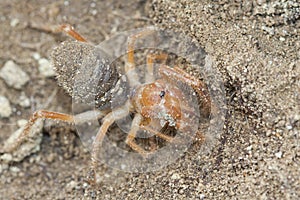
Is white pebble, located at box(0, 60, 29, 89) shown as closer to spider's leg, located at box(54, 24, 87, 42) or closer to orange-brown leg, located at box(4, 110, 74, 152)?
orange-brown leg, located at box(4, 110, 74, 152)

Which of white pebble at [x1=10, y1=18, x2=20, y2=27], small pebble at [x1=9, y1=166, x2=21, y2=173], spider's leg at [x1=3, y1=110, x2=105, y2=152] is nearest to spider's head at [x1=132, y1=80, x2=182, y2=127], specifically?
spider's leg at [x1=3, y1=110, x2=105, y2=152]

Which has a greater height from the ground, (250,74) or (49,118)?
(250,74)

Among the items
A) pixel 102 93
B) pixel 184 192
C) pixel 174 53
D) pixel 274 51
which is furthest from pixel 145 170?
pixel 274 51

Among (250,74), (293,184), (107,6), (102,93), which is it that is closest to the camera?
(293,184)

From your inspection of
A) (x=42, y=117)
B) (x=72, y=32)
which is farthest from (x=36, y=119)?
(x=72, y=32)

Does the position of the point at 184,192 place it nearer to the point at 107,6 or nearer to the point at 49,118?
the point at 49,118

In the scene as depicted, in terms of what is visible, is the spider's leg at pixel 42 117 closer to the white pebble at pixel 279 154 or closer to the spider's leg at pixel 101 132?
the spider's leg at pixel 101 132

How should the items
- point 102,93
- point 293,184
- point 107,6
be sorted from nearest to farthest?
point 293,184 < point 102,93 < point 107,6
